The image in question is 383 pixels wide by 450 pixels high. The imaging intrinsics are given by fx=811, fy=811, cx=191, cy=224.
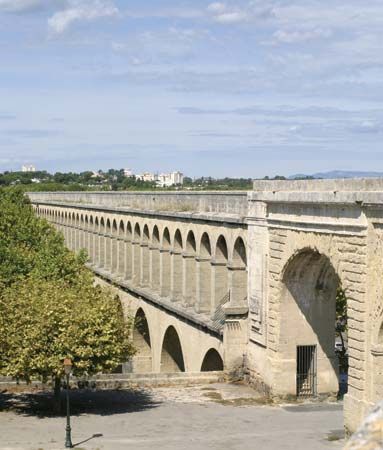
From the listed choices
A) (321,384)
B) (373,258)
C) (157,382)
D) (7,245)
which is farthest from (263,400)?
(7,245)

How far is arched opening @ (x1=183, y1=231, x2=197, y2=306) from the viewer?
106ft

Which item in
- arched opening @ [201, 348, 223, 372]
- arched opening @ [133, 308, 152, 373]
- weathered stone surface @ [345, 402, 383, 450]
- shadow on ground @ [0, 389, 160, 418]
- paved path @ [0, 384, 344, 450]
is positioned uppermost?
weathered stone surface @ [345, 402, 383, 450]

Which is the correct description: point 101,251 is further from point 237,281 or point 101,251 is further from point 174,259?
point 237,281

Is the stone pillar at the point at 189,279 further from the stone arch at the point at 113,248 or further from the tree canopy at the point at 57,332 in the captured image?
the stone arch at the point at 113,248

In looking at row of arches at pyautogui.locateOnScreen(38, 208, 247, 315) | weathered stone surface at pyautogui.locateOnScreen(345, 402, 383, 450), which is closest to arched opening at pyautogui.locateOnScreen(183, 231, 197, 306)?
row of arches at pyautogui.locateOnScreen(38, 208, 247, 315)

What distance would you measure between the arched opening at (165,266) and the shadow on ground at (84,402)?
12.1 m

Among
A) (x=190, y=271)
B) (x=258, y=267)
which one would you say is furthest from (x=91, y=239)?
(x=258, y=267)

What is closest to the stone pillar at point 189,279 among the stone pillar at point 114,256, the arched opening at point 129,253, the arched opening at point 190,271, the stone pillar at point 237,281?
the arched opening at point 190,271

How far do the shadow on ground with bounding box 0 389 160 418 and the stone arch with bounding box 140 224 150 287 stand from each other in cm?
1587

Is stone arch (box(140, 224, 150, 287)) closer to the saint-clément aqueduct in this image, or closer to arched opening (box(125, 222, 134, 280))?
the saint-clément aqueduct

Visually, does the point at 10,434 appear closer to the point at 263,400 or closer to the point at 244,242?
the point at 263,400

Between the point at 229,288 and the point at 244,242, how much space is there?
2.39 meters

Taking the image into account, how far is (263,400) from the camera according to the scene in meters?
22.5

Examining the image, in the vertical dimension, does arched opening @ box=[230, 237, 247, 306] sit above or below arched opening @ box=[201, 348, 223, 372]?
above
